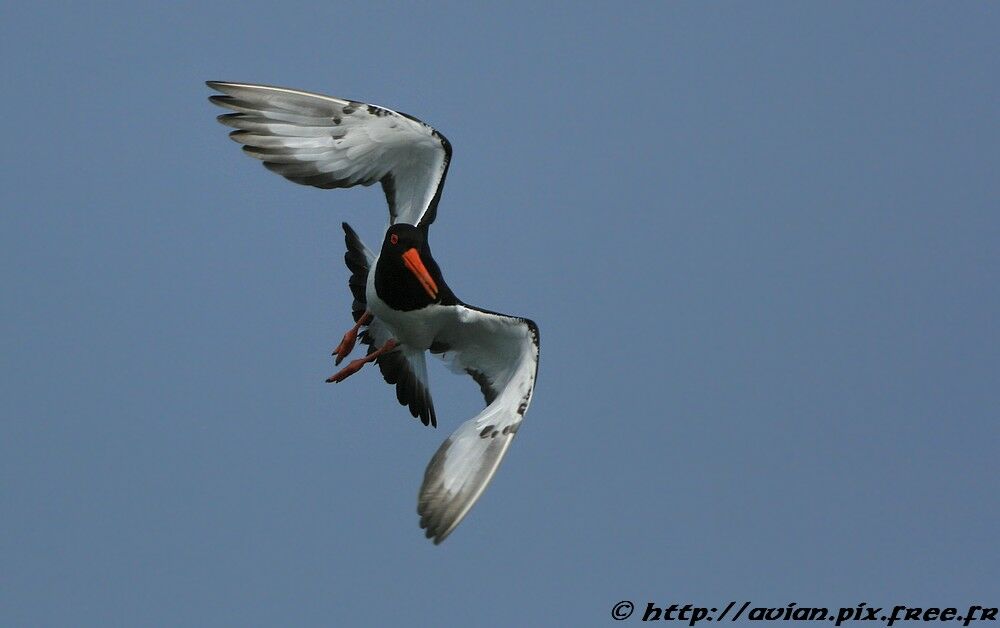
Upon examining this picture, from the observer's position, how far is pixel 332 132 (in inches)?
466

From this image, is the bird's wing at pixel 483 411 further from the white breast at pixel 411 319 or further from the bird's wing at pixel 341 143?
the bird's wing at pixel 341 143

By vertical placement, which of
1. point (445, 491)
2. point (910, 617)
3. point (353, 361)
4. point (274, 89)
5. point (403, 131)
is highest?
point (274, 89)

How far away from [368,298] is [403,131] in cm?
150

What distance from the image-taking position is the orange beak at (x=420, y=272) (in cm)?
1143

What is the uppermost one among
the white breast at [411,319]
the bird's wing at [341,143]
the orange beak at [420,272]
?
the bird's wing at [341,143]

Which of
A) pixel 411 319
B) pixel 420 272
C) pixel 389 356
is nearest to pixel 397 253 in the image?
pixel 420 272

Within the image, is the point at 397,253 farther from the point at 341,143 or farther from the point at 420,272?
the point at 341,143

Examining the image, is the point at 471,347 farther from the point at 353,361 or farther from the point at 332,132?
the point at 332,132

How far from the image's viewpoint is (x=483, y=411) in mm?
10922

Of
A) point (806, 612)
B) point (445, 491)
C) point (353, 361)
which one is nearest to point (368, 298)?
point (353, 361)

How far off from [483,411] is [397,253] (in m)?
1.64

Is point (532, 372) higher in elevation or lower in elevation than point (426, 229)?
lower

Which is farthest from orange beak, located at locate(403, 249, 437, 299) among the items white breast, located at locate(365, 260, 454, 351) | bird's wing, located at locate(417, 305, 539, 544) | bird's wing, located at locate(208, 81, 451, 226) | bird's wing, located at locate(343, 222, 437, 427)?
bird's wing, located at locate(343, 222, 437, 427)

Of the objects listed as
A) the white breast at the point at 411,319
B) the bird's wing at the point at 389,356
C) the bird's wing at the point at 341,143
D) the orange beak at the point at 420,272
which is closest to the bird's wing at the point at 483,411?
the white breast at the point at 411,319
